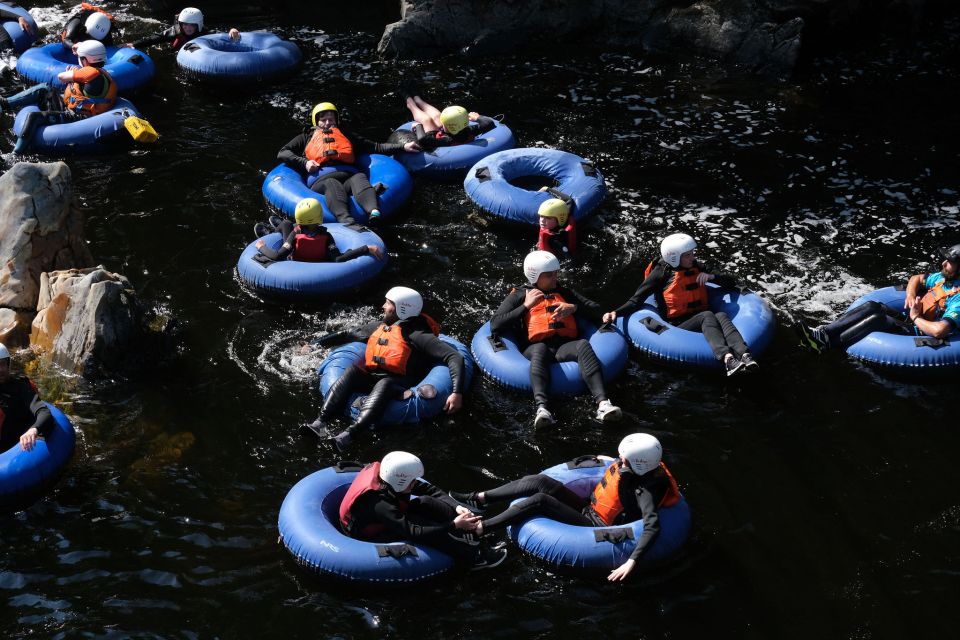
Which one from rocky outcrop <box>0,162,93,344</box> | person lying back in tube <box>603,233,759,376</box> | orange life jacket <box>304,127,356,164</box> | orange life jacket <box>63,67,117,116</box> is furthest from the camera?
orange life jacket <box>63,67,117,116</box>

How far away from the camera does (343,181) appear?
13.0 meters

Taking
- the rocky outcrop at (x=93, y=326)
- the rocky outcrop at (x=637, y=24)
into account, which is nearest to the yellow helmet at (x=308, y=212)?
the rocky outcrop at (x=93, y=326)

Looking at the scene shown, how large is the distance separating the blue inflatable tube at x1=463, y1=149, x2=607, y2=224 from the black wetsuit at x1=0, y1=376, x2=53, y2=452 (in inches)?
226

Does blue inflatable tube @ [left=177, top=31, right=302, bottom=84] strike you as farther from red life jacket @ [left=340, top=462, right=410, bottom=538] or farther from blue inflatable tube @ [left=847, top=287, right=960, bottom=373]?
blue inflatable tube @ [left=847, top=287, right=960, bottom=373]

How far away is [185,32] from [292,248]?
23.9ft

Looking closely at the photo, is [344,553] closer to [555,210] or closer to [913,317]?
[555,210]

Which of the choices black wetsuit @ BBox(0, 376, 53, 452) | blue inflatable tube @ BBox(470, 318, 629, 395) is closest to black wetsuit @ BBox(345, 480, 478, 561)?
blue inflatable tube @ BBox(470, 318, 629, 395)

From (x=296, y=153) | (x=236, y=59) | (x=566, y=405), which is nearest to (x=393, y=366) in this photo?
(x=566, y=405)

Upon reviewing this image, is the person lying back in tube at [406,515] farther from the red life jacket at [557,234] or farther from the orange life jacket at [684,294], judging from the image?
the red life jacket at [557,234]

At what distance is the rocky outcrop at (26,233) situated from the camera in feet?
35.2

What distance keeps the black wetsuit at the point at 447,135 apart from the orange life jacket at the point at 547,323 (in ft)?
14.3

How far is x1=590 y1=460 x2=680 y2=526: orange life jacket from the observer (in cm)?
809

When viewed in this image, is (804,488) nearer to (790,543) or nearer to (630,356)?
(790,543)

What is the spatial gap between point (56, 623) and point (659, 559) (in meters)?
4.53
